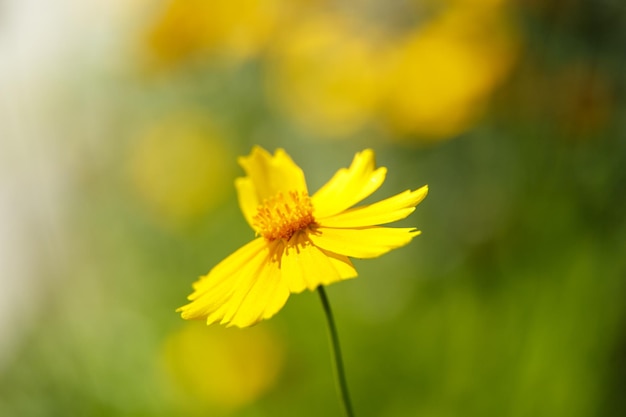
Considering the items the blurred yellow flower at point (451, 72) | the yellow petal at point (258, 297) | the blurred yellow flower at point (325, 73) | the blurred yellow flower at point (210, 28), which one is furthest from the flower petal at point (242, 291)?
the blurred yellow flower at point (210, 28)

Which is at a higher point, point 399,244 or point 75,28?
point 75,28

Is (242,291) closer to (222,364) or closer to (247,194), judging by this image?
(247,194)

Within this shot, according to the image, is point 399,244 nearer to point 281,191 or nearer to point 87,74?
point 281,191

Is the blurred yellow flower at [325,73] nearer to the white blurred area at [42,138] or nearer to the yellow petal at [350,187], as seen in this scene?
the white blurred area at [42,138]

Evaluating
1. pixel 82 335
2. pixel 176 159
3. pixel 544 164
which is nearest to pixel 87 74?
pixel 176 159

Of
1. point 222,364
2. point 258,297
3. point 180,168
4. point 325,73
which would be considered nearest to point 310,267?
point 258,297
